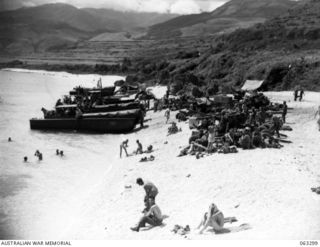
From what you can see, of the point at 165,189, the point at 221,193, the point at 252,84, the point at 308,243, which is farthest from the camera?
the point at 252,84

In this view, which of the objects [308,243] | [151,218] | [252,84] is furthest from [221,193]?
[252,84]

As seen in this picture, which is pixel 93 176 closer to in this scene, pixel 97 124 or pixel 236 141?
pixel 236 141

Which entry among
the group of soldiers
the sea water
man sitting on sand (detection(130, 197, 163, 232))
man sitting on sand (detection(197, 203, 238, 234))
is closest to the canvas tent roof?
the sea water

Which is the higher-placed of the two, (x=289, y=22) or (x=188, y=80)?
(x=289, y=22)

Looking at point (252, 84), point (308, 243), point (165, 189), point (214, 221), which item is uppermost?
point (252, 84)

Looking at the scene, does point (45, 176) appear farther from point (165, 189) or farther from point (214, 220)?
point (214, 220)

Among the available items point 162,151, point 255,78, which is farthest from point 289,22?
point 162,151

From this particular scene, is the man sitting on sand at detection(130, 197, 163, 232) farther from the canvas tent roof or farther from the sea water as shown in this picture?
the canvas tent roof
